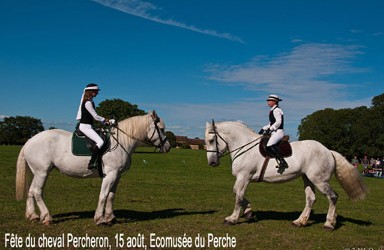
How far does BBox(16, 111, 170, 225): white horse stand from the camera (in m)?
9.34

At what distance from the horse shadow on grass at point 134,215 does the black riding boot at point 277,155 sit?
3250 millimetres

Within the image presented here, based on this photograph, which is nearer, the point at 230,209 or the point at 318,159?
the point at 318,159

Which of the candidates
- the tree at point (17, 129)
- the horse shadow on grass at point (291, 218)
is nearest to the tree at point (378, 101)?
the horse shadow on grass at point (291, 218)

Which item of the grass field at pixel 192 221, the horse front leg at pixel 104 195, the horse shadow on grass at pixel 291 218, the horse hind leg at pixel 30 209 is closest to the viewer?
the grass field at pixel 192 221

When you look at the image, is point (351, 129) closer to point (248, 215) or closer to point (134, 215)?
point (248, 215)

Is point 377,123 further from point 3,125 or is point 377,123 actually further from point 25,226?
point 3,125

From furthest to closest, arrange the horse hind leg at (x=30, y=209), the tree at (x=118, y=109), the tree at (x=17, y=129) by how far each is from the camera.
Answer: the tree at (x=17, y=129), the tree at (x=118, y=109), the horse hind leg at (x=30, y=209)

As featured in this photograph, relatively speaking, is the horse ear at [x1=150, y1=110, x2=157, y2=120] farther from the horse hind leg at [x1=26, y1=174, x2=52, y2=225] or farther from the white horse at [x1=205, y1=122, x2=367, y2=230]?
the horse hind leg at [x1=26, y1=174, x2=52, y2=225]

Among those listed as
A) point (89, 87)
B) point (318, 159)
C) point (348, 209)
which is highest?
point (89, 87)

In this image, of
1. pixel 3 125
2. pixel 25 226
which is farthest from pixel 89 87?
pixel 3 125

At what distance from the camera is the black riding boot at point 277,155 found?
964 cm

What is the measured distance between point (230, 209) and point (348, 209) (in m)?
4.64

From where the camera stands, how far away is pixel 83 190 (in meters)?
16.4

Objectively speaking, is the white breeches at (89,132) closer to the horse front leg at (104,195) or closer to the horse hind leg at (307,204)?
the horse front leg at (104,195)
